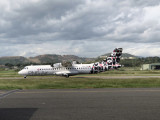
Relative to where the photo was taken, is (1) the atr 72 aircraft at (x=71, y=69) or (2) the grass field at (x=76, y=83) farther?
(1) the atr 72 aircraft at (x=71, y=69)

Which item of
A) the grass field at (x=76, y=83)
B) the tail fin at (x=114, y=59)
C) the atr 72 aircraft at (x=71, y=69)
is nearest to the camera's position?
the grass field at (x=76, y=83)

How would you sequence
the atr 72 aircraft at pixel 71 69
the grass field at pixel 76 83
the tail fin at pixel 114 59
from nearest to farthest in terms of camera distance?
the grass field at pixel 76 83 → the atr 72 aircraft at pixel 71 69 → the tail fin at pixel 114 59

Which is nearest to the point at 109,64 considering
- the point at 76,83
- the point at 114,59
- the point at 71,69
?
the point at 114,59

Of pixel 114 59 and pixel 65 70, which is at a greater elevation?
pixel 114 59

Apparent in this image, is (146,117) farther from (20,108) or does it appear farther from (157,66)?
(157,66)

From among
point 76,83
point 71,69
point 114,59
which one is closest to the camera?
point 76,83

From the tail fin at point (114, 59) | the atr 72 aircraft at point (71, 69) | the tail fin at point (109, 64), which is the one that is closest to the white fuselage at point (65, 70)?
the atr 72 aircraft at point (71, 69)

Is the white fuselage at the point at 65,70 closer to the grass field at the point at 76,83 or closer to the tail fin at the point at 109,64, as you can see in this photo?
the tail fin at the point at 109,64

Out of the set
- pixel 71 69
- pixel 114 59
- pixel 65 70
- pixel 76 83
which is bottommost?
pixel 76 83

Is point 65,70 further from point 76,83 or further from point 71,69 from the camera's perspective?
point 76,83

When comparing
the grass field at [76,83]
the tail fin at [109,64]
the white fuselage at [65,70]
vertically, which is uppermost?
the tail fin at [109,64]

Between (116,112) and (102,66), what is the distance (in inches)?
1245

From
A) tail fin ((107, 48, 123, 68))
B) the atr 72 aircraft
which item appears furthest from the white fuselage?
tail fin ((107, 48, 123, 68))

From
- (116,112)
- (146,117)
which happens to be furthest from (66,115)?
(146,117)
